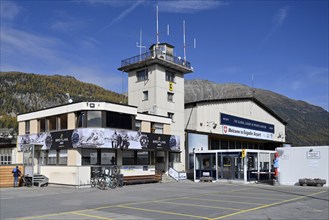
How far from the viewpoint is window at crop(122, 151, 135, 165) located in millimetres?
31405

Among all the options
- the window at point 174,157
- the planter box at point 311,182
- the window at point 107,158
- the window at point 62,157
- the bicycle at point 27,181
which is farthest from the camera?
the window at point 174,157

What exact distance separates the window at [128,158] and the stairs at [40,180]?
6120mm

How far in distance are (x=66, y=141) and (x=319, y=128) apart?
574ft

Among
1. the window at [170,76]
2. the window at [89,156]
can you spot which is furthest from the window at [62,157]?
the window at [170,76]

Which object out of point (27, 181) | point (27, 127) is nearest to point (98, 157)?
point (27, 181)

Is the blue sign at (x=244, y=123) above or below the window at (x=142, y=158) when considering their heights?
above

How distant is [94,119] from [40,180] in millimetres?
6135

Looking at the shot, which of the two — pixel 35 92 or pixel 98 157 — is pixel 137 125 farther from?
pixel 35 92

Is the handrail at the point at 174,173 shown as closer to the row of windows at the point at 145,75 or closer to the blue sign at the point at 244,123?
the row of windows at the point at 145,75

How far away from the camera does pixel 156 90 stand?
39156mm

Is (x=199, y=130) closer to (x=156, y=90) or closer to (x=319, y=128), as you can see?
(x=156, y=90)

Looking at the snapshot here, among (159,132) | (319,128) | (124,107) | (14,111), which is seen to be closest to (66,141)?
(124,107)

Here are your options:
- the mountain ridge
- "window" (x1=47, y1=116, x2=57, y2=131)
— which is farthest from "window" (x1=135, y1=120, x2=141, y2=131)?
the mountain ridge

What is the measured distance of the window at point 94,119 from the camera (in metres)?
28.5
